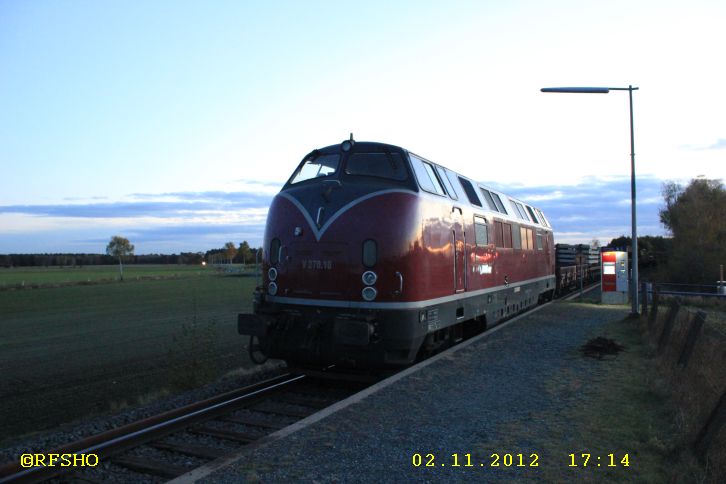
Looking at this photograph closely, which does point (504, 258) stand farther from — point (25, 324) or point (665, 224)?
point (665, 224)

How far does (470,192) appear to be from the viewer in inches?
451

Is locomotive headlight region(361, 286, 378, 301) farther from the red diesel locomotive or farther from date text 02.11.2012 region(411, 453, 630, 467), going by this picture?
date text 02.11.2012 region(411, 453, 630, 467)

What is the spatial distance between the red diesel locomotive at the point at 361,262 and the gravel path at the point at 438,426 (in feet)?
2.68

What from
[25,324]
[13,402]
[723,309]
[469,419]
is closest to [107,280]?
[25,324]

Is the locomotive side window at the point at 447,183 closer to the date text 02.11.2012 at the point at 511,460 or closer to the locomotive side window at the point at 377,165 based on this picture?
the locomotive side window at the point at 377,165

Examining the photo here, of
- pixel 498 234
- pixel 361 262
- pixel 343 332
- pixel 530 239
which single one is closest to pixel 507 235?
pixel 498 234

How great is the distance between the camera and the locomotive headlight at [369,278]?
7.62 meters

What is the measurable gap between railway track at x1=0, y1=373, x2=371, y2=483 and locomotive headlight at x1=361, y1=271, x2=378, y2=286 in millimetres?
1850

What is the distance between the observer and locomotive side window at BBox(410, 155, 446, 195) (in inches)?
336

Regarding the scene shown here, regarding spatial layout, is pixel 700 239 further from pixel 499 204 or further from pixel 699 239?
pixel 499 204

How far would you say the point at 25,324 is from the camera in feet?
84.8

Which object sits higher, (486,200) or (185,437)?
(486,200)

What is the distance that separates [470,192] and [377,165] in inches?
138

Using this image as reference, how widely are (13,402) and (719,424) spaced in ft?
40.5
